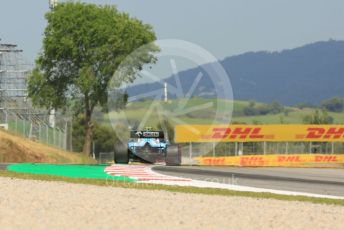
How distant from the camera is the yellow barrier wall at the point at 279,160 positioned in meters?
60.3

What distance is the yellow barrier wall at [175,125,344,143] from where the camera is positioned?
213ft

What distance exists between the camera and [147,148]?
110 feet

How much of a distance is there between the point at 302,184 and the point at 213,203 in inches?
309

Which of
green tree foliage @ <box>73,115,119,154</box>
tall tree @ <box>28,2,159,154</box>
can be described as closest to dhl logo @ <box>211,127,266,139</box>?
tall tree @ <box>28,2,159,154</box>

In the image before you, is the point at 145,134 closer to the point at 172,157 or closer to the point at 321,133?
the point at 172,157

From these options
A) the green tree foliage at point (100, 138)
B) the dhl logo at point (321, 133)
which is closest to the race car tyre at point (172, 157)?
the dhl logo at point (321, 133)

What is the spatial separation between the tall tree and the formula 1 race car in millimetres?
23364

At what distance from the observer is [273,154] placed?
62.8m

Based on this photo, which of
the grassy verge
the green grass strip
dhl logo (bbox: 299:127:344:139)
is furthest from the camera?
dhl logo (bbox: 299:127:344:139)

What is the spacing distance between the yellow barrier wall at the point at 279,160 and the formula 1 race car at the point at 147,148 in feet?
86.0

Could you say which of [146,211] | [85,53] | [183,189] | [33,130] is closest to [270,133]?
[85,53]

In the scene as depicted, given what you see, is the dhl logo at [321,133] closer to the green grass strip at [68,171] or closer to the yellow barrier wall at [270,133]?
the yellow barrier wall at [270,133]

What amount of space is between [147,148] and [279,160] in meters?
29.6

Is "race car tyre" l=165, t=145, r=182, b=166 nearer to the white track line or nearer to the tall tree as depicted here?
the white track line
